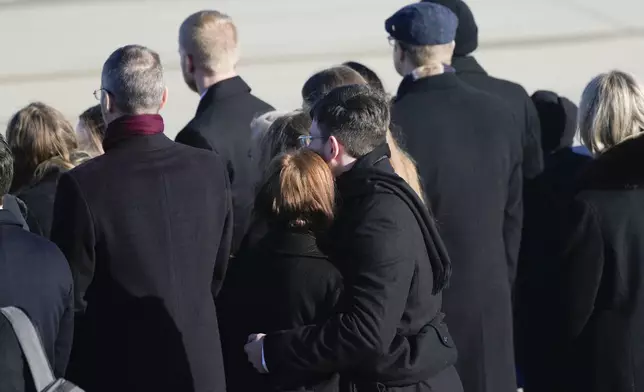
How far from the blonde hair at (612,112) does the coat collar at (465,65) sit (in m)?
0.85

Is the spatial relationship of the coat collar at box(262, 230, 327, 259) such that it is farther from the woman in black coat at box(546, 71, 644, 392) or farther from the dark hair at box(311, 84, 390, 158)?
the woman in black coat at box(546, 71, 644, 392)

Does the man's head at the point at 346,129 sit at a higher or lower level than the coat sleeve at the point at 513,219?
higher

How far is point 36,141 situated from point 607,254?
1.88 metres

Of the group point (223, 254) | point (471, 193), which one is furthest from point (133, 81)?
point (471, 193)

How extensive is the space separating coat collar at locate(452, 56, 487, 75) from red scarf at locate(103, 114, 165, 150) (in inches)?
65.1

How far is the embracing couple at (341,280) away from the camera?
Result: 2746mm

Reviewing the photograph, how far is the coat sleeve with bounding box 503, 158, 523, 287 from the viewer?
4.20m

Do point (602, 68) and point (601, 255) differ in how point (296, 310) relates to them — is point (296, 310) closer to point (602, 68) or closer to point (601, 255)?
point (601, 255)

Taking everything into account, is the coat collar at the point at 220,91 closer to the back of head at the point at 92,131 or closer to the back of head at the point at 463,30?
the back of head at the point at 92,131

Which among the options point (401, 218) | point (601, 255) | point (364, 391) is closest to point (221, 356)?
point (364, 391)

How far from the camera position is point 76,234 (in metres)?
3.09

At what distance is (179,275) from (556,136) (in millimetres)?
2014

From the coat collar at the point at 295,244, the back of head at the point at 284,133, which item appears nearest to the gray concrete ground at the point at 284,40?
the back of head at the point at 284,133

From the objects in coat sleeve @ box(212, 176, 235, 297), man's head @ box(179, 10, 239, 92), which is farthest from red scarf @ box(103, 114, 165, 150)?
man's head @ box(179, 10, 239, 92)
